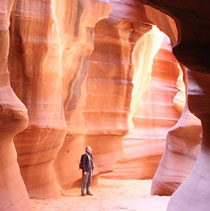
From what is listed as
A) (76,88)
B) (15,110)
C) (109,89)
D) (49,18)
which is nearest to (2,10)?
(15,110)

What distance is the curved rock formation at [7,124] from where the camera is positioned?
19.6 feet

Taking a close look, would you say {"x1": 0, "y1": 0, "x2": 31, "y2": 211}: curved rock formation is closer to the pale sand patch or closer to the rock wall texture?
the pale sand patch

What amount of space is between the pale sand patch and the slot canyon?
21 mm

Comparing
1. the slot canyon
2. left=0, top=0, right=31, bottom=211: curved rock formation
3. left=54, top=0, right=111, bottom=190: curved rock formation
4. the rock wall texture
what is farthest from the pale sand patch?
the rock wall texture

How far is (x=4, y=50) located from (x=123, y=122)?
653 centimetres

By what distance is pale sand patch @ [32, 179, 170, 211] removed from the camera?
782 cm

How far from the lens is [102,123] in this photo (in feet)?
39.0

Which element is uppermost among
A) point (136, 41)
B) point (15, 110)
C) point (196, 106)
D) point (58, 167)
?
point (196, 106)

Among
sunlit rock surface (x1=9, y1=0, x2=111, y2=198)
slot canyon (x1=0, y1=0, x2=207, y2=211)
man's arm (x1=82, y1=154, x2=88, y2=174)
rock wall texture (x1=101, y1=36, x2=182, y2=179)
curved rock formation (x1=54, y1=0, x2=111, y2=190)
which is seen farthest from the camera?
rock wall texture (x1=101, y1=36, x2=182, y2=179)

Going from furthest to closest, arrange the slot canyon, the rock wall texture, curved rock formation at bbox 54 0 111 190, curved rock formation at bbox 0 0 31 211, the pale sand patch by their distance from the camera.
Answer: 1. the rock wall texture
2. curved rock formation at bbox 54 0 111 190
3. the pale sand patch
4. curved rock formation at bbox 0 0 31 211
5. the slot canyon

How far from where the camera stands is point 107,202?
8.59 metres

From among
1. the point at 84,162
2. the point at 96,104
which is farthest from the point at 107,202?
the point at 96,104

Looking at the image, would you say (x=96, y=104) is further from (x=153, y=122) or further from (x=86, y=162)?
(x=153, y=122)

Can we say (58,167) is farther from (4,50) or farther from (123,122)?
(4,50)
